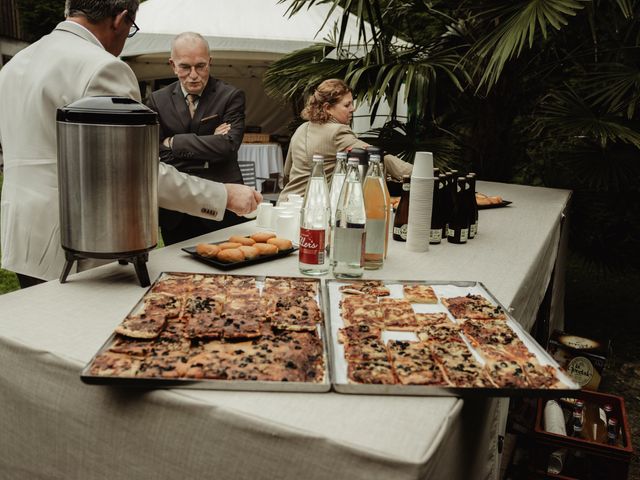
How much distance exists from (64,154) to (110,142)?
5.1 inches

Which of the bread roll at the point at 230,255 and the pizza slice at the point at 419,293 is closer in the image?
the pizza slice at the point at 419,293

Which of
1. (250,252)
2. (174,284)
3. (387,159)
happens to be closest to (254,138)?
(387,159)

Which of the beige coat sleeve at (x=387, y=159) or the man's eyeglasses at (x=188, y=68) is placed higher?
the man's eyeglasses at (x=188, y=68)

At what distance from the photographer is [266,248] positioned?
5.56 feet

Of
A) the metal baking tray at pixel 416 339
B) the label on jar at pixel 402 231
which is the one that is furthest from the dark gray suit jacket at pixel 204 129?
the metal baking tray at pixel 416 339

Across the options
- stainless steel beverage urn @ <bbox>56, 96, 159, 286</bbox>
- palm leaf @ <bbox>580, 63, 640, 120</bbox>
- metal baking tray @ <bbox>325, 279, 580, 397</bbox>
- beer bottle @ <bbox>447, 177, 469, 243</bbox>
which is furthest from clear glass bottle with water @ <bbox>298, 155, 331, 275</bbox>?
palm leaf @ <bbox>580, 63, 640, 120</bbox>

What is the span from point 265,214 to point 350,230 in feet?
2.29

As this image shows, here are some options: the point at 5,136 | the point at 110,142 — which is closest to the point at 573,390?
the point at 110,142

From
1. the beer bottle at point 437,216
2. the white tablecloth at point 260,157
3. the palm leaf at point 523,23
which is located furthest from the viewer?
the white tablecloth at point 260,157

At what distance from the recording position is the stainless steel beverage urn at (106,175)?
50.3 inches

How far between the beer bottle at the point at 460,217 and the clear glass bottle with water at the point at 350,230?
0.54 meters

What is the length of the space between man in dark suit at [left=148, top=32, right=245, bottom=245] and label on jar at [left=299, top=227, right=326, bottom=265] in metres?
1.48

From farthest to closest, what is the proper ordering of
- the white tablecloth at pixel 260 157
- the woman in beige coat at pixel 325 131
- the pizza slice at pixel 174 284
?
the white tablecloth at pixel 260 157 → the woman in beige coat at pixel 325 131 → the pizza slice at pixel 174 284

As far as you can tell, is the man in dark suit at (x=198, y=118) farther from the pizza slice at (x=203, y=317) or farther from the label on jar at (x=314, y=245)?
the pizza slice at (x=203, y=317)
